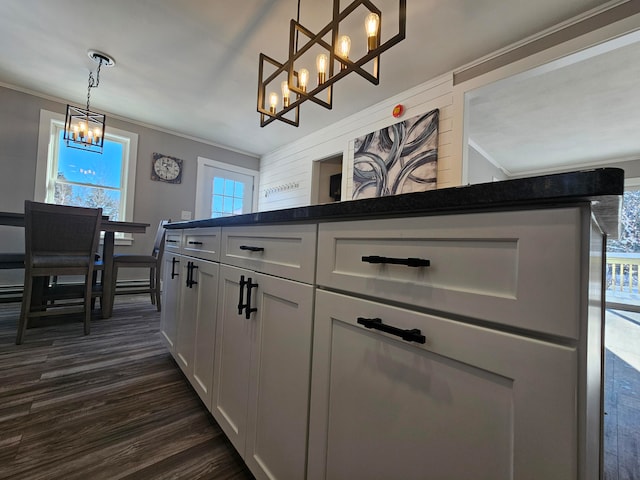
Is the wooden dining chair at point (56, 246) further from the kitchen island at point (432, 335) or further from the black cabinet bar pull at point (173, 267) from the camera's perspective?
the kitchen island at point (432, 335)

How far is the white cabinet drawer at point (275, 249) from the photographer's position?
73 cm

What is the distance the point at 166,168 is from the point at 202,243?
3.62 meters

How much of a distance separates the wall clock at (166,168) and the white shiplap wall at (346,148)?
1509 millimetres

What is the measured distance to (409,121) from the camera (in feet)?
9.59

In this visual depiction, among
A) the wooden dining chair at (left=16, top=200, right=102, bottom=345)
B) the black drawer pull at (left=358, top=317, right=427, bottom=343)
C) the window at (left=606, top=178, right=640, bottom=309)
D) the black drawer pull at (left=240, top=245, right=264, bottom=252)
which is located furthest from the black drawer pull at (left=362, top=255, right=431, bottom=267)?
the window at (left=606, top=178, right=640, bottom=309)

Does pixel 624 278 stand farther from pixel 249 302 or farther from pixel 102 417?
pixel 102 417

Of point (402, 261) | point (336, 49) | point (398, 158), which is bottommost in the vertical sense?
point (402, 261)

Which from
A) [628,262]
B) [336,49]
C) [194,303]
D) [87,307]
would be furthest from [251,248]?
[628,262]

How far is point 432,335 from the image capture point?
47 centimetres

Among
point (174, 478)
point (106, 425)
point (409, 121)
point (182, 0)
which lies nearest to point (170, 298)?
point (106, 425)

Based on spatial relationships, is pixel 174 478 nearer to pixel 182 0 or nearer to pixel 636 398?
pixel 636 398

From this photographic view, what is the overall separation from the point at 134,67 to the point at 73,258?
205 cm

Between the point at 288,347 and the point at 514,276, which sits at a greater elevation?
the point at 514,276

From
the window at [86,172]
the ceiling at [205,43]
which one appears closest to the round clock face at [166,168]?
the window at [86,172]
